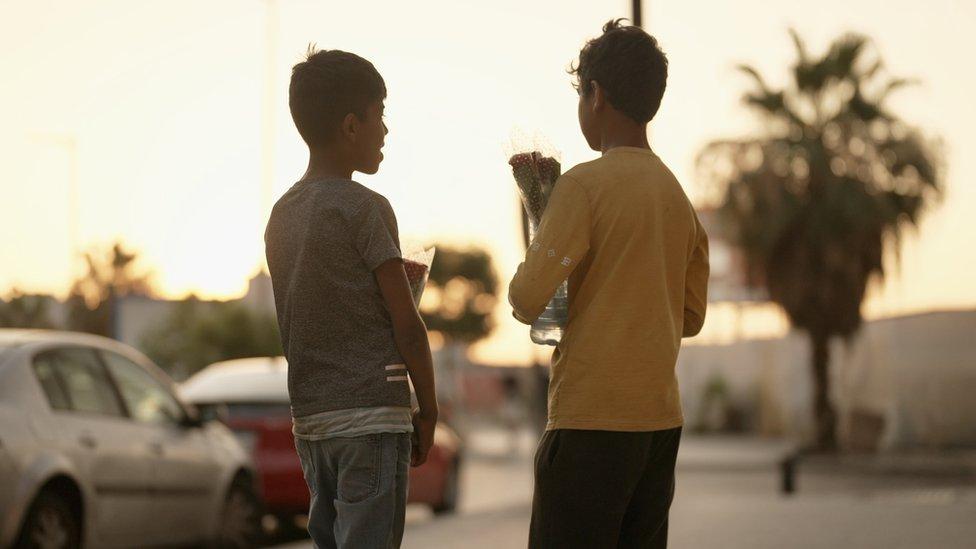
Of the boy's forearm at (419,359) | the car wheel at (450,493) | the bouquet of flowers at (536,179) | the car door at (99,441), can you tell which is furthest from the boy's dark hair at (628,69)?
the car wheel at (450,493)

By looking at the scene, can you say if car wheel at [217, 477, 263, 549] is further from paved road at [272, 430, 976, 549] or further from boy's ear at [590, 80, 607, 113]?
boy's ear at [590, 80, 607, 113]

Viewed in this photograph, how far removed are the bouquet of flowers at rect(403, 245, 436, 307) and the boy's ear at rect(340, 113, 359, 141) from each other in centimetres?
37

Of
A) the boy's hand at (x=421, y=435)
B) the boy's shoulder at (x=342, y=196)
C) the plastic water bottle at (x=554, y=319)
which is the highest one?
the boy's shoulder at (x=342, y=196)

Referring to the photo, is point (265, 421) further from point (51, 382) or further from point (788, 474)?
Result: point (788, 474)

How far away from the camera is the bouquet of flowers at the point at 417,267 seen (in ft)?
13.2

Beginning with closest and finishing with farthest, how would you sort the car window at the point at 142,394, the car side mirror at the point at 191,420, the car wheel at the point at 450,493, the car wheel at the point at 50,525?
the car wheel at the point at 50,525 → the car window at the point at 142,394 → the car side mirror at the point at 191,420 → the car wheel at the point at 450,493

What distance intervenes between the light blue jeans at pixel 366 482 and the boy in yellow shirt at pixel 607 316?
0.32 m

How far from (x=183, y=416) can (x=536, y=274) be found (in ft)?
22.7

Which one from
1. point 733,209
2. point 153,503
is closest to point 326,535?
point 153,503

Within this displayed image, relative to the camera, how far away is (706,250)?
4035 millimetres

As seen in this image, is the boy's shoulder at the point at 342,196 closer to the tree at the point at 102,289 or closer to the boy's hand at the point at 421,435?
the boy's hand at the point at 421,435

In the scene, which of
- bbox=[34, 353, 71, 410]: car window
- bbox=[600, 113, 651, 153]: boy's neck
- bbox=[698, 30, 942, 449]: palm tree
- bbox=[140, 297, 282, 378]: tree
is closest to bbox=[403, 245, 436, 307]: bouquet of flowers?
bbox=[600, 113, 651, 153]: boy's neck

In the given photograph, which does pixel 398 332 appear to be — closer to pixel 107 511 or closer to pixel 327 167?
pixel 327 167

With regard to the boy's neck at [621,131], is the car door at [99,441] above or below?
below
